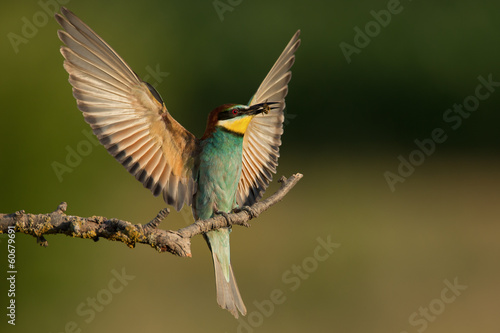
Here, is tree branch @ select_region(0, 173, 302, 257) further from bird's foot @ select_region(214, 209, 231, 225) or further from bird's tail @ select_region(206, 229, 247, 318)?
bird's tail @ select_region(206, 229, 247, 318)

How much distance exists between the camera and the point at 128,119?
130 cm

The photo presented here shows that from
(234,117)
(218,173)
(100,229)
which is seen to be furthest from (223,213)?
(100,229)

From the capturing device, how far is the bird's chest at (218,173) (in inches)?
54.7

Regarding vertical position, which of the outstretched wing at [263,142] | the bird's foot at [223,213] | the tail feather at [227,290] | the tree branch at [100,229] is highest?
the outstretched wing at [263,142]

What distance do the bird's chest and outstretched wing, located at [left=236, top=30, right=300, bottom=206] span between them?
8cm

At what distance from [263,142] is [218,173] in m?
0.20

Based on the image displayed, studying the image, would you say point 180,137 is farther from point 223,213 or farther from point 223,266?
point 223,266

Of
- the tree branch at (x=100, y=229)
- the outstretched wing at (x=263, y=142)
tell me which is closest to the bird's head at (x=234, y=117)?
the outstretched wing at (x=263, y=142)

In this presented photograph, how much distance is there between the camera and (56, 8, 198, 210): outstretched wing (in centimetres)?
117

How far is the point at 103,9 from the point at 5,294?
2.00m

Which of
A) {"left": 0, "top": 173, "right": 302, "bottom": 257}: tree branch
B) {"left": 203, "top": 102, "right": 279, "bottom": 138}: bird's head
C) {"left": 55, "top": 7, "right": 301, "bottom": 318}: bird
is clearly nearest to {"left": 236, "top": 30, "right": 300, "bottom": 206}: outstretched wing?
{"left": 55, "top": 7, "right": 301, "bottom": 318}: bird

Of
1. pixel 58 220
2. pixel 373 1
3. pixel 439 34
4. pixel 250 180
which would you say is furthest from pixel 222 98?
pixel 58 220

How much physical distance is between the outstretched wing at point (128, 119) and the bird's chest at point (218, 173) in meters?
0.03

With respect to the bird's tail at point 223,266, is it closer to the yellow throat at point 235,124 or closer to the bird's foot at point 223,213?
the bird's foot at point 223,213
